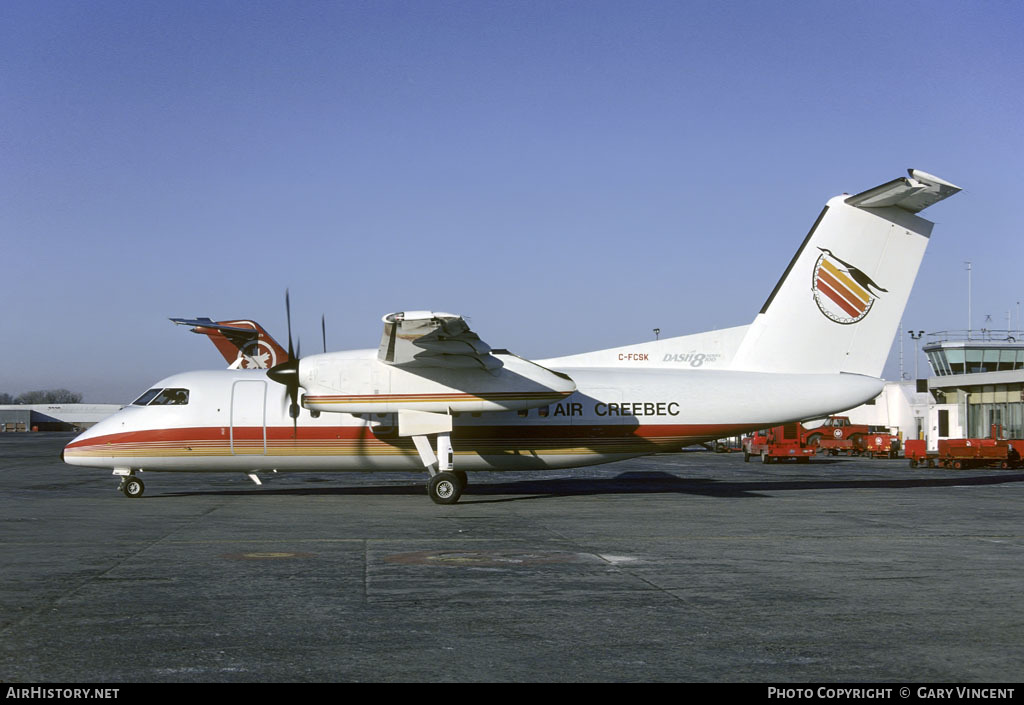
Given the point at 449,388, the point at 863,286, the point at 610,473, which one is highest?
the point at 863,286

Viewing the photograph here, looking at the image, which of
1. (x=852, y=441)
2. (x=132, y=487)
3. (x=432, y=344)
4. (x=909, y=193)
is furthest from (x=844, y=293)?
(x=852, y=441)

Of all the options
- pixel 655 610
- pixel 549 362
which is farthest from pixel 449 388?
pixel 655 610

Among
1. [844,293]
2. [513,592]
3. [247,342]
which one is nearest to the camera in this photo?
[513,592]

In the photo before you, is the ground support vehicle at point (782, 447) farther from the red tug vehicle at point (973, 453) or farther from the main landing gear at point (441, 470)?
the main landing gear at point (441, 470)

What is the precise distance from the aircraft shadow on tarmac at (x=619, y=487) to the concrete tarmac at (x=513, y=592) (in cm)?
341

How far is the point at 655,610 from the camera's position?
840 centimetres

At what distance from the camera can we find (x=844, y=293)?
21250 mm

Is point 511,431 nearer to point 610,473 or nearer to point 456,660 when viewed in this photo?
point 610,473

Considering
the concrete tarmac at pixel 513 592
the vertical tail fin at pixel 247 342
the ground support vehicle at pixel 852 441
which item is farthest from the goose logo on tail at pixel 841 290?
the ground support vehicle at pixel 852 441

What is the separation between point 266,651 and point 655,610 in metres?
3.52

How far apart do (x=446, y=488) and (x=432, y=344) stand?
3397 millimetres

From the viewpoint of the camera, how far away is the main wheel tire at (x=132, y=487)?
22359mm

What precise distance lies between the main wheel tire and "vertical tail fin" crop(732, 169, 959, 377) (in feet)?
49.2

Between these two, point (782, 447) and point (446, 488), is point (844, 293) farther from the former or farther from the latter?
point (782, 447)
